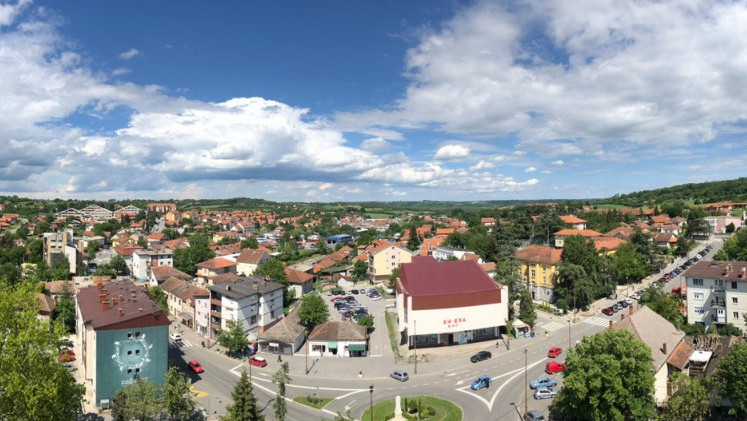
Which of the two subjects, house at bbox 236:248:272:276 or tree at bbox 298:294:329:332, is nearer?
tree at bbox 298:294:329:332

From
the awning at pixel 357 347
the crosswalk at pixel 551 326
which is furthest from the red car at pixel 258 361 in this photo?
the crosswalk at pixel 551 326

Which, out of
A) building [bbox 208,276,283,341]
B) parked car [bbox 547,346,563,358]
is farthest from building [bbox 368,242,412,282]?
parked car [bbox 547,346,563,358]

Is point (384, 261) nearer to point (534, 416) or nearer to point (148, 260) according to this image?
point (148, 260)

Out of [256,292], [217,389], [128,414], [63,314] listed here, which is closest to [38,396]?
[128,414]

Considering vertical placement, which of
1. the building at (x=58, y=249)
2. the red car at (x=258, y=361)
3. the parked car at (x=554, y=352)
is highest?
the building at (x=58, y=249)

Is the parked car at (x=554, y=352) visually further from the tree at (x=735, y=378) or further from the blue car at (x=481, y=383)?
the tree at (x=735, y=378)

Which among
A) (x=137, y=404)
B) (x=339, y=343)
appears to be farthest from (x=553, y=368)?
(x=137, y=404)

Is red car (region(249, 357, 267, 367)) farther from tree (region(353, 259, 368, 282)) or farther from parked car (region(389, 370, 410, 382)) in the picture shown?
tree (region(353, 259, 368, 282))
